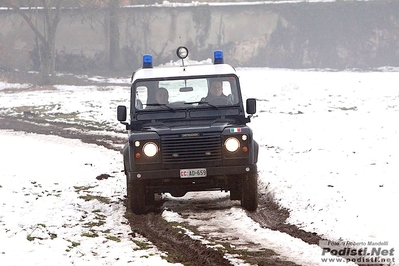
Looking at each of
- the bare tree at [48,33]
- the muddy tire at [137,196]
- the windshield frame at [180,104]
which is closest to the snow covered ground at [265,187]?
the muddy tire at [137,196]

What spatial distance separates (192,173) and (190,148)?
14.2 inches

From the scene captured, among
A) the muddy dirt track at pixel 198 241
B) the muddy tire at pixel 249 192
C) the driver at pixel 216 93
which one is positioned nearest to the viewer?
the muddy dirt track at pixel 198 241

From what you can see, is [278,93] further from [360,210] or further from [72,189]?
[360,210]

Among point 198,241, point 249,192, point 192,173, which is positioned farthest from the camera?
point 249,192

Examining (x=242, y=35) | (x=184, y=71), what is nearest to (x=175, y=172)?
(x=184, y=71)

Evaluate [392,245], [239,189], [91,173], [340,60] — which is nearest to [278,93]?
[340,60]

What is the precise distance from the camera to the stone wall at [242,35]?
1874 inches

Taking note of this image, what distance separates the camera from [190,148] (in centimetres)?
1029

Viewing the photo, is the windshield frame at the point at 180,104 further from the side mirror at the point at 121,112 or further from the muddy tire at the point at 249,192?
the muddy tire at the point at 249,192

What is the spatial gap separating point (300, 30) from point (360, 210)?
41095mm

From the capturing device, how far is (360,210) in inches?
388

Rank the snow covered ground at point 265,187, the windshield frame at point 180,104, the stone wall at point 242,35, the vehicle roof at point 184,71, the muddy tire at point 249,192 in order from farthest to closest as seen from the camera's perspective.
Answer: the stone wall at point 242,35
the vehicle roof at point 184,71
the windshield frame at point 180,104
the muddy tire at point 249,192
the snow covered ground at point 265,187

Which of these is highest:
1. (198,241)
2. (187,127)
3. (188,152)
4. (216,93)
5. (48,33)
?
(48,33)

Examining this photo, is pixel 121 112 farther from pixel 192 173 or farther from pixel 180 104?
pixel 192 173
